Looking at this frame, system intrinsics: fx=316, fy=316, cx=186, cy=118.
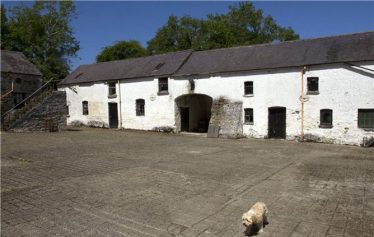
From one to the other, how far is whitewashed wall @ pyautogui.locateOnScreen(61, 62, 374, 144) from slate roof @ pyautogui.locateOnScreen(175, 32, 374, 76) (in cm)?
49

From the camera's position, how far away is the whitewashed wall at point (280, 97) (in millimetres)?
18094

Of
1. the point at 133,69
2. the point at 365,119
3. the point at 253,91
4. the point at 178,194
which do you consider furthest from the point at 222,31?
the point at 178,194

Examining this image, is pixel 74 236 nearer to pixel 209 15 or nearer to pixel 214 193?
pixel 214 193

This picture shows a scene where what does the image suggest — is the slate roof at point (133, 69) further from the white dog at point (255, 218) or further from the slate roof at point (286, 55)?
the white dog at point (255, 218)

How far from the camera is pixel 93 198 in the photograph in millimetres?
7367

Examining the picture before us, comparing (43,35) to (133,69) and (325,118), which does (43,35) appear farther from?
(325,118)

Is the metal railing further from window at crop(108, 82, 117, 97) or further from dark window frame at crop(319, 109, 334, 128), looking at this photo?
dark window frame at crop(319, 109, 334, 128)

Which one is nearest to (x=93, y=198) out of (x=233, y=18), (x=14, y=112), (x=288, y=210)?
(x=288, y=210)

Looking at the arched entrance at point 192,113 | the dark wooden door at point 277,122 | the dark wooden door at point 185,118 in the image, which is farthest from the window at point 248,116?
the dark wooden door at point 185,118

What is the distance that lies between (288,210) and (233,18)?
43047mm

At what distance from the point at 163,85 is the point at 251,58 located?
7.57 meters

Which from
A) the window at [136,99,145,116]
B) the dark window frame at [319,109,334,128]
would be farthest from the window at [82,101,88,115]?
the dark window frame at [319,109,334,128]

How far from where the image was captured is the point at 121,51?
173 feet

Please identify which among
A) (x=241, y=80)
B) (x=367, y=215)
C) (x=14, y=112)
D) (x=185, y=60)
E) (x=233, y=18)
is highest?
(x=233, y=18)
